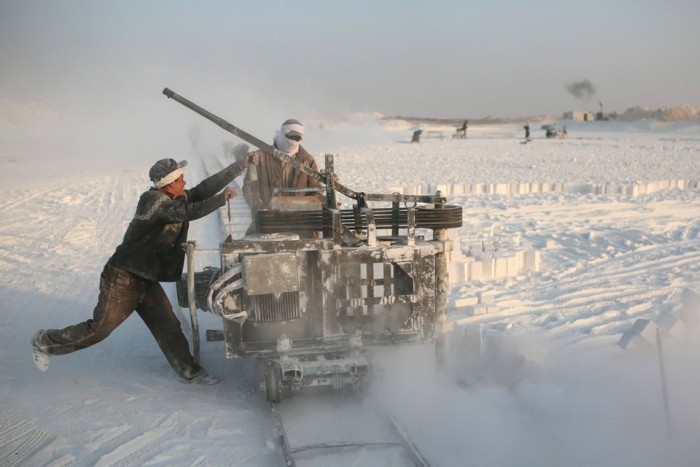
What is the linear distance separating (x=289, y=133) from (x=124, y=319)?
2.25 metres

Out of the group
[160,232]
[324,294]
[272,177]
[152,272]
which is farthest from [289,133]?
[324,294]

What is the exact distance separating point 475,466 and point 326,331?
144 centimetres

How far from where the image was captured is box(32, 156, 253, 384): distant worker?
5.10 m

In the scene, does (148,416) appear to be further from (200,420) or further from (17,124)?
(17,124)

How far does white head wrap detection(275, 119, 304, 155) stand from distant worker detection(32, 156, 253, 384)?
1154 millimetres

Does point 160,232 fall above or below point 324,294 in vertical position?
above

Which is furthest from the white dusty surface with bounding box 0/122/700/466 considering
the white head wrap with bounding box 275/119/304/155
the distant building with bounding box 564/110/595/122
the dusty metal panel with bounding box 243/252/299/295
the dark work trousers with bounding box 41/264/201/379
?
the distant building with bounding box 564/110/595/122

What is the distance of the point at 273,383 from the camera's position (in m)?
4.82

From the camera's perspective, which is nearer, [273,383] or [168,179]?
[273,383]

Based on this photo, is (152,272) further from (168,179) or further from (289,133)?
(289,133)

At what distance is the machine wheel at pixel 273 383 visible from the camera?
482cm

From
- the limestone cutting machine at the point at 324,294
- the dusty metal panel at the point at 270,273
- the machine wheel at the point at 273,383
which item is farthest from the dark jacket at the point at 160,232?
the machine wheel at the point at 273,383

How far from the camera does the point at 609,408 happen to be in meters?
4.50

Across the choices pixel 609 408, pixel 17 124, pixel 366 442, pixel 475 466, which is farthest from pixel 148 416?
pixel 17 124
